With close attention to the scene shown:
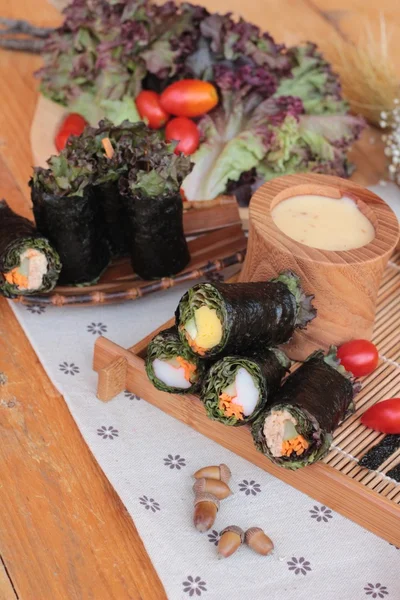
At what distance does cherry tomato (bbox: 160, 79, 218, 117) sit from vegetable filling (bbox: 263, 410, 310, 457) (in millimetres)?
1477

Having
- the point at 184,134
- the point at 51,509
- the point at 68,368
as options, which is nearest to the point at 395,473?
the point at 51,509

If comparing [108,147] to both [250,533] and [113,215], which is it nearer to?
[113,215]

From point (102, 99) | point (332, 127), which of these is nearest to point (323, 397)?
point (332, 127)

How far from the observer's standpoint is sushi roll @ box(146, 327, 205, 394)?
5.68ft

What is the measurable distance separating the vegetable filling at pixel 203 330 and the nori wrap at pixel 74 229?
21.5 inches

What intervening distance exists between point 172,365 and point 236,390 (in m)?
0.17

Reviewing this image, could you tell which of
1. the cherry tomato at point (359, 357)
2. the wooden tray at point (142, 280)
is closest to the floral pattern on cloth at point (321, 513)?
the cherry tomato at point (359, 357)

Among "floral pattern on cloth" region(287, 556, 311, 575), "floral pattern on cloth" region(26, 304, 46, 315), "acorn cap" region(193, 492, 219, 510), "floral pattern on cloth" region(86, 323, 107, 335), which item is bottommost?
"floral pattern on cloth" region(26, 304, 46, 315)

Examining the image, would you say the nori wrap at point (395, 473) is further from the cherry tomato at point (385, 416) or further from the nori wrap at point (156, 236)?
the nori wrap at point (156, 236)

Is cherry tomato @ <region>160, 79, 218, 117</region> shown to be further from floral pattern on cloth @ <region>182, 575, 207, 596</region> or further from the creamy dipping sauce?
floral pattern on cloth @ <region>182, 575, 207, 596</region>

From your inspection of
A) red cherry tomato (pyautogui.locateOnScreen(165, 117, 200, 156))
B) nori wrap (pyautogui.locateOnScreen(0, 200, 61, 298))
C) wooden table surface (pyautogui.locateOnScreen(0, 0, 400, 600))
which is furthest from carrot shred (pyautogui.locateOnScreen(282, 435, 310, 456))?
red cherry tomato (pyautogui.locateOnScreen(165, 117, 200, 156))

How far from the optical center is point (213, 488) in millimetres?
1703

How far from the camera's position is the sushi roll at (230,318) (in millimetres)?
1668

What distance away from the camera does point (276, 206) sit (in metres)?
2.02
